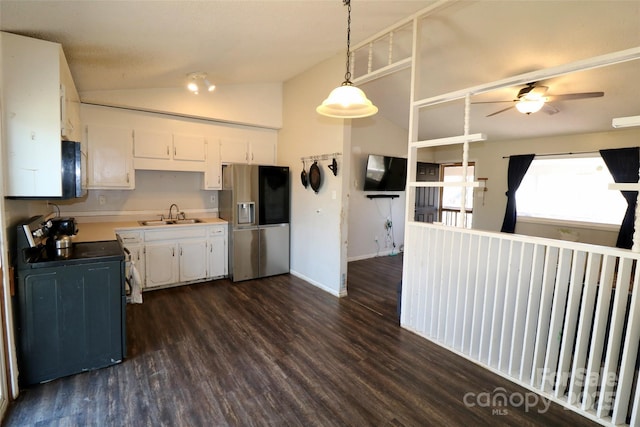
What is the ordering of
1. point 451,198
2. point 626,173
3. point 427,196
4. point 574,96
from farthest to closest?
point 451,198, point 427,196, point 626,173, point 574,96

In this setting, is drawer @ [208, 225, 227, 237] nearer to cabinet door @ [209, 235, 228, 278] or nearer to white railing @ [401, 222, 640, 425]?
cabinet door @ [209, 235, 228, 278]

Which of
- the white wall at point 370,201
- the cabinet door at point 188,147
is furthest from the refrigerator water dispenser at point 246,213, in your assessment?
the white wall at point 370,201

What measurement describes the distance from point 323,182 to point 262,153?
4.50 ft

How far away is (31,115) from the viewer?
6.41 ft

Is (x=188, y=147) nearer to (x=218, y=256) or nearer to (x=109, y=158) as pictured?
(x=109, y=158)

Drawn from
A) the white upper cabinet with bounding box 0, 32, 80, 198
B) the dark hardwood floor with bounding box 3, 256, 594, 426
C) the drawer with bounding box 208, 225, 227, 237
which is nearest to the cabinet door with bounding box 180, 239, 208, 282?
the drawer with bounding box 208, 225, 227, 237

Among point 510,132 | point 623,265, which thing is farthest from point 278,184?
point 510,132

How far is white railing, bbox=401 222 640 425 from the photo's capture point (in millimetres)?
1799

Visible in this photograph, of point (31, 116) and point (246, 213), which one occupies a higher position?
point (31, 116)

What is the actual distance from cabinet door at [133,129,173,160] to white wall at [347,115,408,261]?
3.03 metres

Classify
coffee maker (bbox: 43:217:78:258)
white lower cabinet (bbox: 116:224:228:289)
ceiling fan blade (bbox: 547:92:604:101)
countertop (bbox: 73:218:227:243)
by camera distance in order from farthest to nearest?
1. white lower cabinet (bbox: 116:224:228:289)
2. ceiling fan blade (bbox: 547:92:604:101)
3. countertop (bbox: 73:218:227:243)
4. coffee maker (bbox: 43:217:78:258)

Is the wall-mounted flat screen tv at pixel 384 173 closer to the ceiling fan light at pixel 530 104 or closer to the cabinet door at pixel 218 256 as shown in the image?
the ceiling fan light at pixel 530 104

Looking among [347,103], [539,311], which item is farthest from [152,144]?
[539,311]

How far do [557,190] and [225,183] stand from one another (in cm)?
556
